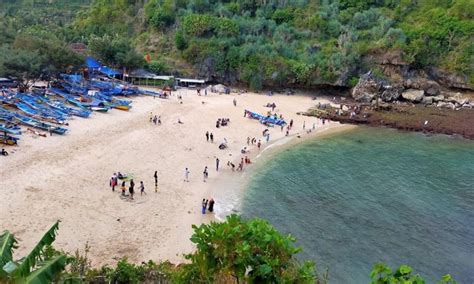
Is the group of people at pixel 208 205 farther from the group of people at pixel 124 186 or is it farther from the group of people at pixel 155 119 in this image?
the group of people at pixel 155 119

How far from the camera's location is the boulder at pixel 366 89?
6425cm

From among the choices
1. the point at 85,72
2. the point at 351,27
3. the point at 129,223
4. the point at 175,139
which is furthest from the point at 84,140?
the point at 351,27

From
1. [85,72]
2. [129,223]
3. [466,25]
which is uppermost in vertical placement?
[466,25]

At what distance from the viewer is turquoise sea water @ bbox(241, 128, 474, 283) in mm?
23672

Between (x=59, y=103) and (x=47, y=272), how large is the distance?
129 feet

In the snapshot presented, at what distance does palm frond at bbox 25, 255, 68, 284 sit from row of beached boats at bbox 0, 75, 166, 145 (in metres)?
26.4

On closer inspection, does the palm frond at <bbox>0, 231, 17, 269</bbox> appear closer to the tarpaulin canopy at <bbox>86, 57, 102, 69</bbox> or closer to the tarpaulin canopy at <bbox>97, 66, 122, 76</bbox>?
the tarpaulin canopy at <bbox>97, 66, 122, 76</bbox>

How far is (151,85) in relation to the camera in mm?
63344

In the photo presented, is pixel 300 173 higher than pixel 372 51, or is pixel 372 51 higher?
pixel 372 51

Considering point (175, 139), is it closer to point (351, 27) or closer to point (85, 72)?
point (85, 72)

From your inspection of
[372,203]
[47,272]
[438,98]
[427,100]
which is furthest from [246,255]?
[438,98]

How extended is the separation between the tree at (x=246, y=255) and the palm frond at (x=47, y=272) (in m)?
3.27

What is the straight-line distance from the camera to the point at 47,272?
977cm

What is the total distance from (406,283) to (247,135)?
35764 millimetres
